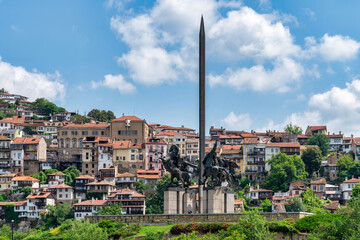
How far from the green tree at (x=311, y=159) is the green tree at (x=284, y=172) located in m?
4.69

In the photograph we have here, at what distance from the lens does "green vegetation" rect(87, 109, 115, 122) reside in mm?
138775

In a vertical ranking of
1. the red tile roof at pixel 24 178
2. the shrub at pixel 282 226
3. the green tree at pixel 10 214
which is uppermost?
the red tile roof at pixel 24 178

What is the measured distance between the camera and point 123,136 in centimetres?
10681

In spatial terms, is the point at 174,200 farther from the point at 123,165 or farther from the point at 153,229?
the point at 123,165

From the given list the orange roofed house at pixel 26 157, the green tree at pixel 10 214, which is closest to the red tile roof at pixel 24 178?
the orange roofed house at pixel 26 157

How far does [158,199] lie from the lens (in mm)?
84250

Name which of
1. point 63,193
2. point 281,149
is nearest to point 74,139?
point 63,193

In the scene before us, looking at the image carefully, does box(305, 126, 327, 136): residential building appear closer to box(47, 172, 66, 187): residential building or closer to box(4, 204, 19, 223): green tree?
box(47, 172, 66, 187): residential building

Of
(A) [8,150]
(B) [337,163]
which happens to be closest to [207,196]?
(B) [337,163]

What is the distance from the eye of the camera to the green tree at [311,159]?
327 feet

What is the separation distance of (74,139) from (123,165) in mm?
11493

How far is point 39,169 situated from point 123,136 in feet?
47.8

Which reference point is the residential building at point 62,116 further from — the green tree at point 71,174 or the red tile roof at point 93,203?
the red tile roof at point 93,203

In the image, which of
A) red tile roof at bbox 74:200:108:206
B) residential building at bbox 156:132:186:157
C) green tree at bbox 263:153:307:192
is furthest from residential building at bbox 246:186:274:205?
residential building at bbox 156:132:186:157
